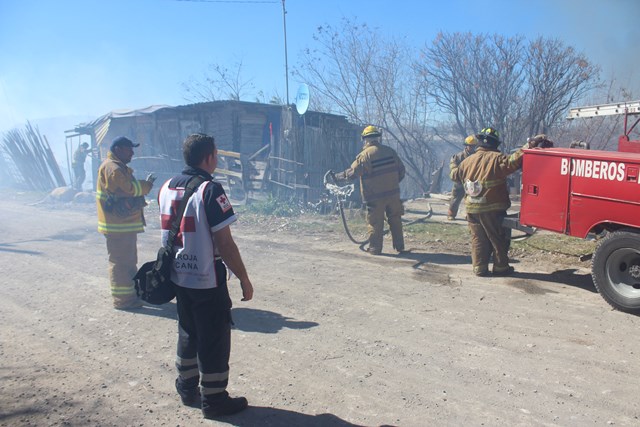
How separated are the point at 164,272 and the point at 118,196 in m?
2.70

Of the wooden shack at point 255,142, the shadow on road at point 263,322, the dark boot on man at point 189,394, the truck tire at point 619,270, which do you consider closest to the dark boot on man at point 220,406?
the dark boot on man at point 189,394

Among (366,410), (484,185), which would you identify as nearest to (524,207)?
(484,185)

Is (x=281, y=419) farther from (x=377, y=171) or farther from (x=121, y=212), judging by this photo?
(x=377, y=171)

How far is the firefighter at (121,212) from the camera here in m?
5.49

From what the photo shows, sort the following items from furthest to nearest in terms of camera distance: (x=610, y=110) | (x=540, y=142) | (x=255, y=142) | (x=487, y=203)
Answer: (x=255, y=142), (x=610, y=110), (x=487, y=203), (x=540, y=142)

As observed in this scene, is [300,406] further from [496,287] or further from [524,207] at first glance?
[524,207]

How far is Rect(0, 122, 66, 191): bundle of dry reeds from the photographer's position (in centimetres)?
2280

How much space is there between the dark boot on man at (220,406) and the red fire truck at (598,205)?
393 cm

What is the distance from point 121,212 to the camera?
5.61 meters

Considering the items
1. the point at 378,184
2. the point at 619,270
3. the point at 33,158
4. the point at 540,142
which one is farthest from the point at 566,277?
the point at 33,158

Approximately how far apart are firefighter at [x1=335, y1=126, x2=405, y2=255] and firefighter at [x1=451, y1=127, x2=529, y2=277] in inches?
67.1

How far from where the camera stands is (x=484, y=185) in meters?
6.20

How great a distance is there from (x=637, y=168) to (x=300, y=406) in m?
3.82

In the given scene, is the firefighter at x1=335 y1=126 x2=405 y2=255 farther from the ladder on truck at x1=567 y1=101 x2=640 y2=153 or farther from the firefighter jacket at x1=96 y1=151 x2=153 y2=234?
the firefighter jacket at x1=96 y1=151 x2=153 y2=234
